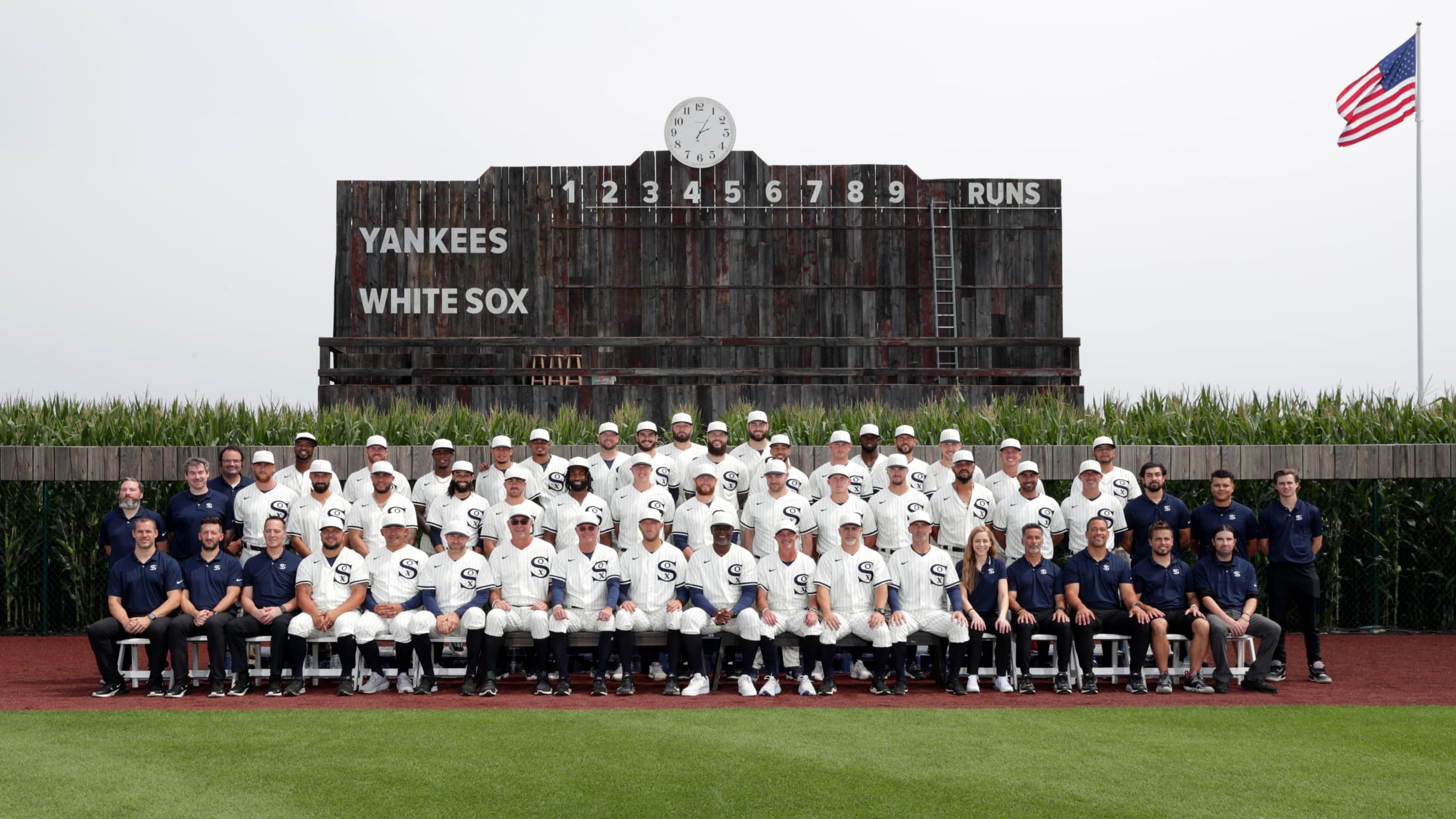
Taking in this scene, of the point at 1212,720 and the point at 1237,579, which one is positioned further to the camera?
the point at 1237,579

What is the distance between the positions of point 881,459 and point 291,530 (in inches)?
223

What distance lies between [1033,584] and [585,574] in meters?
4.00

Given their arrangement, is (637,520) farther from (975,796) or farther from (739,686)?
(975,796)

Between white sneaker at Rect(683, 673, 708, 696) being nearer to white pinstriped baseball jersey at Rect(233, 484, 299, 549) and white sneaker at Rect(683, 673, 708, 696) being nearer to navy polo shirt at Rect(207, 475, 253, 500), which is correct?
white pinstriped baseball jersey at Rect(233, 484, 299, 549)

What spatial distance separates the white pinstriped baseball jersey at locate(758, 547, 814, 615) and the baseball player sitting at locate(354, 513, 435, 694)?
2.99 metres

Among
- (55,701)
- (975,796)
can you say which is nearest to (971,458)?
(975,796)

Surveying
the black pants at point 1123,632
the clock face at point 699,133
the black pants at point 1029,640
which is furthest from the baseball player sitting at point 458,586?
the clock face at point 699,133

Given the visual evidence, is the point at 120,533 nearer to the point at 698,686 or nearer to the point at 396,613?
the point at 396,613

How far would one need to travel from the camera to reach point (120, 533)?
12.2 metres

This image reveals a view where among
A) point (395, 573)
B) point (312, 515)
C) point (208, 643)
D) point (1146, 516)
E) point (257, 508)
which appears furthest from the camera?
point (257, 508)

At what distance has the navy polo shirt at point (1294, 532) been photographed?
1216cm

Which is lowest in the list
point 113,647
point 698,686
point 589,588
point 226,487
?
point 698,686

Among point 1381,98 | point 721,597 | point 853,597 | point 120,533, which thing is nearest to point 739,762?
point 721,597

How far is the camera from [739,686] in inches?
443
